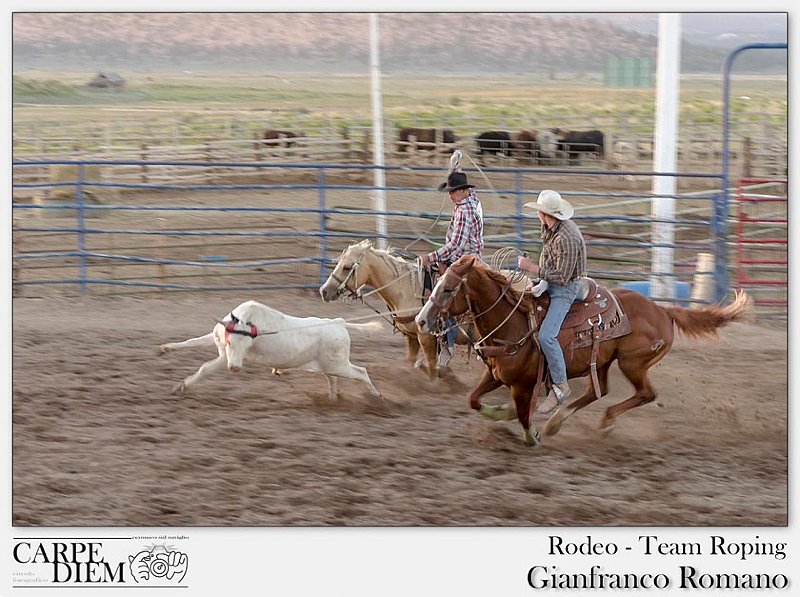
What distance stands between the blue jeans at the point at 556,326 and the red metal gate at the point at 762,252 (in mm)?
2489

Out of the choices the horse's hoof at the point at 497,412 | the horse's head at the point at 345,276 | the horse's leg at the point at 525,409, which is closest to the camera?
the horse's leg at the point at 525,409

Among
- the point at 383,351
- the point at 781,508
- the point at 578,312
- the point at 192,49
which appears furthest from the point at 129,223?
the point at 192,49

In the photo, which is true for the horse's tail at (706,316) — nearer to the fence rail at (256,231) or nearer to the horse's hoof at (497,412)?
the horse's hoof at (497,412)

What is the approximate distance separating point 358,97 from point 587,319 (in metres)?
28.2

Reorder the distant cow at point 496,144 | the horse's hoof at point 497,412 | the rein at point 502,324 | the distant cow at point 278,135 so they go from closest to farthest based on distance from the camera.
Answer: the rein at point 502,324, the horse's hoof at point 497,412, the distant cow at point 278,135, the distant cow at point 496,144

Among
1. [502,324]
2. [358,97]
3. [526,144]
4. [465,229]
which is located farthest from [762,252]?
[358,97]

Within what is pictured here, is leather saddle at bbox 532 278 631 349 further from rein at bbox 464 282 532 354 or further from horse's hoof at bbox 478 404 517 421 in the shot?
horse's hoof at bbox 478 404 517 421

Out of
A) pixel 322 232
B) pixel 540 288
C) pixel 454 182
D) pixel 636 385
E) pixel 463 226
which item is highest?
pixel 454 182

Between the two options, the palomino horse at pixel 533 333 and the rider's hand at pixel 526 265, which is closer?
the rider's hand at pixel 526 265

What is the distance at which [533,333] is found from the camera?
5.94m

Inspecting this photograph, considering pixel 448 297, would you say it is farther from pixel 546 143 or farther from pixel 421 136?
pixel 546 143

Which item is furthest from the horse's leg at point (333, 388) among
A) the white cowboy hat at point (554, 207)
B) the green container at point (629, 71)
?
the green container at point (629, 71)

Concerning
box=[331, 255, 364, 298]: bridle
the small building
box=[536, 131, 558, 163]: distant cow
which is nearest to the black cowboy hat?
box=[331, 255, 364, 298]: bridle

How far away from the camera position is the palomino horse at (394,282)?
705 cm
